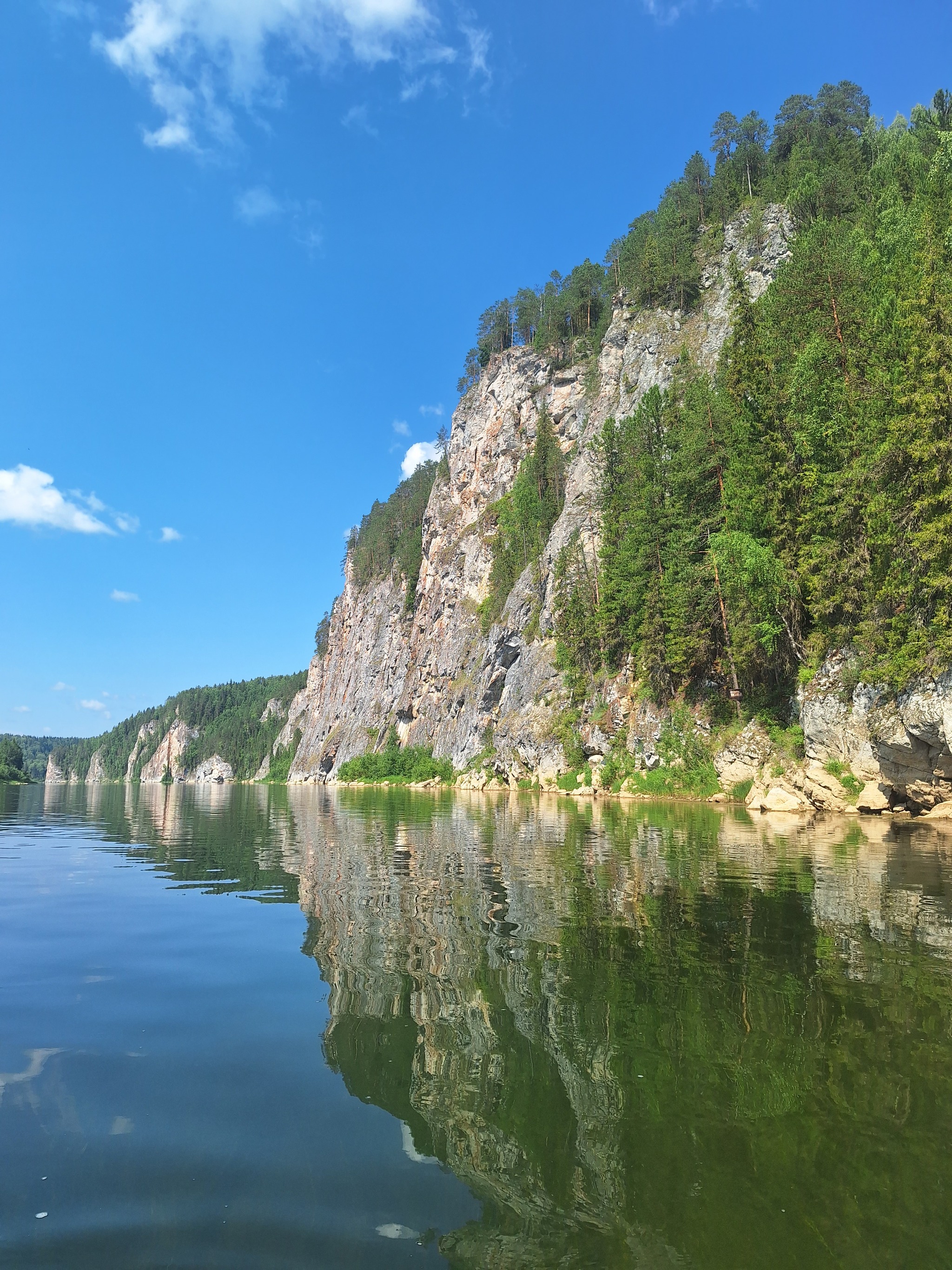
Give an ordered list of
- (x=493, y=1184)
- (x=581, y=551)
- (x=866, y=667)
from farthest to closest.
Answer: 1. (x=581, y=551)
2. (x=866, y=667)
3. (x=493, y=1184)


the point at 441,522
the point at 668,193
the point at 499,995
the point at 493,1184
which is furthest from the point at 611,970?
the point at 441,522

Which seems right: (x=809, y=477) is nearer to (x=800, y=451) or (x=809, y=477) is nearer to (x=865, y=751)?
(x=800, y=451)

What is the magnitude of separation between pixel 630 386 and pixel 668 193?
28.8 meters

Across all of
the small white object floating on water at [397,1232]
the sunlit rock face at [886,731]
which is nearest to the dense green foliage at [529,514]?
the sunlit rock face at [886,731]

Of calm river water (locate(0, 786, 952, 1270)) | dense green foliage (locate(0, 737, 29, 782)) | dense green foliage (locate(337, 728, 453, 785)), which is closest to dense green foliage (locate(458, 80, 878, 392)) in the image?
dense green foliage (locate(337, 728, 453, 785))

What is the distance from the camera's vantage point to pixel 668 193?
265ft

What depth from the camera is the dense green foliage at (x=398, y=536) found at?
4707 inches

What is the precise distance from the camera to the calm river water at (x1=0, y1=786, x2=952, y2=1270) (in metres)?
3.73

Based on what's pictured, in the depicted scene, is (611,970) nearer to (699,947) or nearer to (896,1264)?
(699,947)

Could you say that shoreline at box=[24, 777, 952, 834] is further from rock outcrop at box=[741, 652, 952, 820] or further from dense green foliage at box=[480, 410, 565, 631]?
dense green foliage at box=[480, 410, 565, 631]

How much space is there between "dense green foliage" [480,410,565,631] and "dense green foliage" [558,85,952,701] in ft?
65.9

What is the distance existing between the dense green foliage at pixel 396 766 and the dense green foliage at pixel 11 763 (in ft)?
249

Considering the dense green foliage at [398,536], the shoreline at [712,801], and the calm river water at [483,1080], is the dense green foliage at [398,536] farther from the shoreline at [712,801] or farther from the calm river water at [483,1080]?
the calm river water at [483,1080]

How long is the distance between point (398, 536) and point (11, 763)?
333 ft
